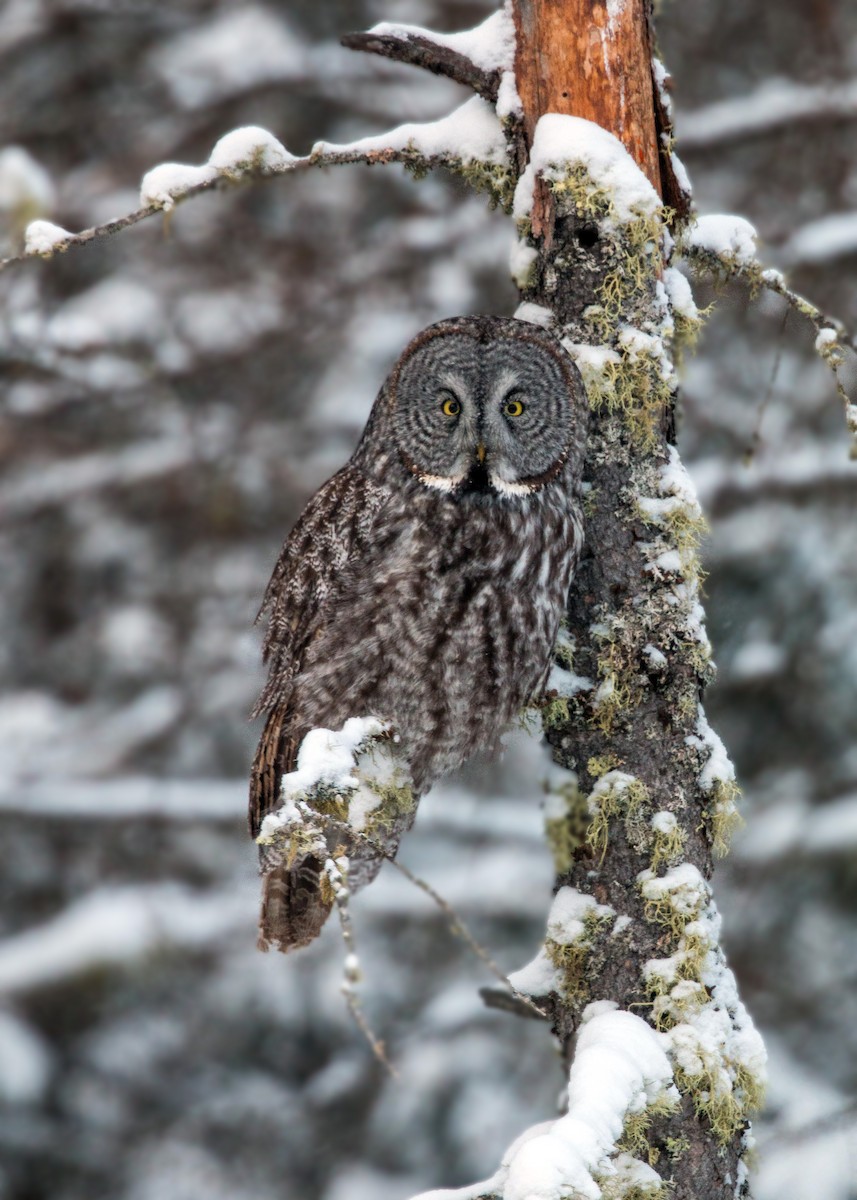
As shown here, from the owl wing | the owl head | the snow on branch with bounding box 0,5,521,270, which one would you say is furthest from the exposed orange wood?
the owl wing

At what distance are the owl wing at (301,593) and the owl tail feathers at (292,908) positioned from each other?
0.48ft

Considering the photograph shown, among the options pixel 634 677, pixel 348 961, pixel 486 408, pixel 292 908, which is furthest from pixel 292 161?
pixel 348 961

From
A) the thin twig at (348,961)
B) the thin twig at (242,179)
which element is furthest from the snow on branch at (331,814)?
the thin twig at (242,179)

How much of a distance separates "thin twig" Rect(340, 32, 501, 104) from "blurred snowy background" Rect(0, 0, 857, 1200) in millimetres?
3011

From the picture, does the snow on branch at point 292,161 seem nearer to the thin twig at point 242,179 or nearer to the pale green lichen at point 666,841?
Answer: the thin twig at point 242,179

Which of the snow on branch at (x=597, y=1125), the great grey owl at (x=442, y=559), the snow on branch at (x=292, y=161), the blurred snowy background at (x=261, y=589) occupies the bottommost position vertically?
the snow on branch at (x=597, y=1125)

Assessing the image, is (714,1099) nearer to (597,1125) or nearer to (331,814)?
(597,1125)

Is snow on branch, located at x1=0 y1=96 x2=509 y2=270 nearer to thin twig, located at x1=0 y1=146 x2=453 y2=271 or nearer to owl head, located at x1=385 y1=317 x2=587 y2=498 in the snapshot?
thin twig, located at x1=0 y1=146 x2=453 y2=271

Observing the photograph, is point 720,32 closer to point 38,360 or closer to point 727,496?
point 727,496

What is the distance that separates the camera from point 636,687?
9.34 ft

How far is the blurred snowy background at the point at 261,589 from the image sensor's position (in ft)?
20.1

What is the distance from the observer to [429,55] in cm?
302

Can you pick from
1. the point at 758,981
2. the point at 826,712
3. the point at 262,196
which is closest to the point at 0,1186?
the point at 758,981

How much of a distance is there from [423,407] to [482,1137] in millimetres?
4182
